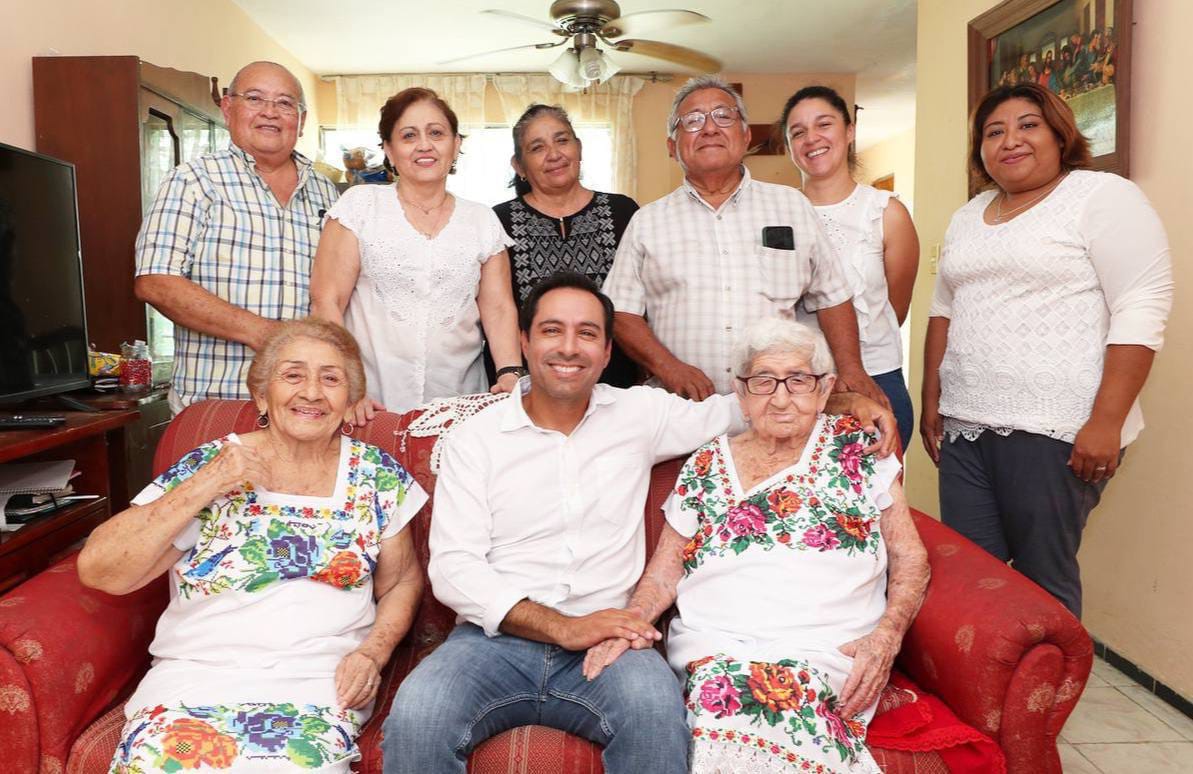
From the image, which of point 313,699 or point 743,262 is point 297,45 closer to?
point 743,262

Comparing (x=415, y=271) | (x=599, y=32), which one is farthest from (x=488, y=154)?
(x=415, y=271)

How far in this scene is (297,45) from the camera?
235 inches

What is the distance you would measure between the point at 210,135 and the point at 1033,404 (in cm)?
354

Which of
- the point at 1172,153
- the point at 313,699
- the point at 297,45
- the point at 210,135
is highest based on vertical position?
the point at 297,45

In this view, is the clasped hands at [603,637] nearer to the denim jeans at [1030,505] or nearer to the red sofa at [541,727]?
the red sofa at [541,727]

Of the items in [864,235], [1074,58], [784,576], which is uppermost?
[1074,58]

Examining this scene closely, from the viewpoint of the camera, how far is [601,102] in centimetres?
676

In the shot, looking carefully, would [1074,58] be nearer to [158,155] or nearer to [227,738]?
[227,738]

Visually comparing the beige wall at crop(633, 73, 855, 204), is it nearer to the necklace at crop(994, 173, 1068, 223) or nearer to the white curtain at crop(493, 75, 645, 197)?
the white curtain at crop(493, 75, 645, 197)

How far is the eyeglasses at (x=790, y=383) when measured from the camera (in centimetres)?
182

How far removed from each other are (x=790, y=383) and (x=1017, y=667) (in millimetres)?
651

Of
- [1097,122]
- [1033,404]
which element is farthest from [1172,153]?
[1033,404]

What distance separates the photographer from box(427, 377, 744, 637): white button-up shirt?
1.78 metres

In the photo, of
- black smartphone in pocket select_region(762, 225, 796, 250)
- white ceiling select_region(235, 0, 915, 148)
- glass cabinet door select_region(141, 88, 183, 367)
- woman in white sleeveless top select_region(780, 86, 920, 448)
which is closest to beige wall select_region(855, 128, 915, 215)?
white ceiling select_region(235, 0, 915, 148)
